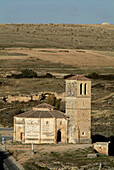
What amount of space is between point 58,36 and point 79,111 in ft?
302

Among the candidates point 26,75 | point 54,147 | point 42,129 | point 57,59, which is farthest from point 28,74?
point 54,147

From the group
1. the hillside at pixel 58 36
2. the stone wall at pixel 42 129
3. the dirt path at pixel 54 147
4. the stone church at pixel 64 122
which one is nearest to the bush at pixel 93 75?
the hillside at pixel 58 36

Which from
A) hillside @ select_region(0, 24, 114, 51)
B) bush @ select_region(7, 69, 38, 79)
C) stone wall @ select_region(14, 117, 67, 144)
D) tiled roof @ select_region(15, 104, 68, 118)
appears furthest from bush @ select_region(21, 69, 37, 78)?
stone wall @ select_region(14, 117, 67, 144)

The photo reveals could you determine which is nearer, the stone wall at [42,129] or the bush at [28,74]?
the stone wall at [42,129]

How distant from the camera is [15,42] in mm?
124125

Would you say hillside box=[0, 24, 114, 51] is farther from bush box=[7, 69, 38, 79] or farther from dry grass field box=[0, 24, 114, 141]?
bush box=[7, 69, 38, 79]

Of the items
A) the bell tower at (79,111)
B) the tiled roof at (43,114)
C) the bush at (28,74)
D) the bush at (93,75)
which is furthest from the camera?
the bush at (28,74)

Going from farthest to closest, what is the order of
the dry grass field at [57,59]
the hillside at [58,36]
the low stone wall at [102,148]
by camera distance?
1. the hillside at [58,36]
2. the dry grass field at [57,59]
3. the low stone wall at [102,148]

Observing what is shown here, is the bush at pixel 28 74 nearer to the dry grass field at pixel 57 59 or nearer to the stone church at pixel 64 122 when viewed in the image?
the dry grass field at pixel 57 59

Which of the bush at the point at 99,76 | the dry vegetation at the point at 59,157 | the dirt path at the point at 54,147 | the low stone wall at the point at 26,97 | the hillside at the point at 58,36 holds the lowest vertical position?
the dry vegetation at the point at 59,157

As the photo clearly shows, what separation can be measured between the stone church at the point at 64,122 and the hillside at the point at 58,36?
256ft

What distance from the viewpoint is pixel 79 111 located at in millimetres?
42531

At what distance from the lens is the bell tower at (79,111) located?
4234cm

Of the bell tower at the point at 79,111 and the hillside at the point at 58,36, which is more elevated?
the hillside at the point at 58,36
